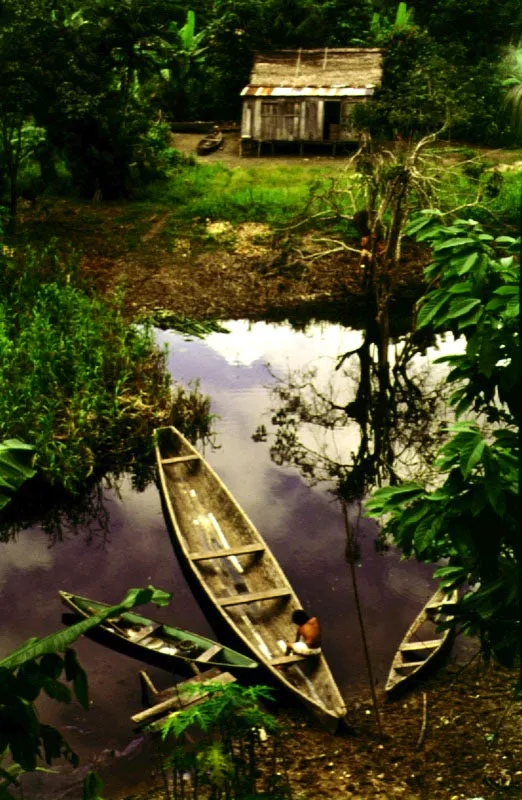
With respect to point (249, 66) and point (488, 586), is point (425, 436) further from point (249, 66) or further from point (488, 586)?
point (249, 66)

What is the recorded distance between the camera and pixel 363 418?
14.8 metres

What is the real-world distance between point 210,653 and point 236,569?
64.9 inches

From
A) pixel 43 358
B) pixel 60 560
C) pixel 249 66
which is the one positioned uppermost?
pixel 249 66

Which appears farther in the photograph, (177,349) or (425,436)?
(177,349)

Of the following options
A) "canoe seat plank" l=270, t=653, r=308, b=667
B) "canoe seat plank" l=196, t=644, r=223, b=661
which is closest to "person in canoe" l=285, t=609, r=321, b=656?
"canoe seat plank" l=270, t=653, r=308, b=667

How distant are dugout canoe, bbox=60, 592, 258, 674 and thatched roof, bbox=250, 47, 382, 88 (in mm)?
18962

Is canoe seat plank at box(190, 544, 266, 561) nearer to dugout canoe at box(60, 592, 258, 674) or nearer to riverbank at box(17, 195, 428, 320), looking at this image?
dugout canoe at box(60, 592, 258, 674)

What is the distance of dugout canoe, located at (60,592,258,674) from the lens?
889 cm

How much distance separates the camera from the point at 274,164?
24.7 m

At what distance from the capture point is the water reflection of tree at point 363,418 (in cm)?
1335

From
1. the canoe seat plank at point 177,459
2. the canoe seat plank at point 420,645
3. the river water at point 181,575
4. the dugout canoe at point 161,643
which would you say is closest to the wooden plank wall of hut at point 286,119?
the river water at point 181,575

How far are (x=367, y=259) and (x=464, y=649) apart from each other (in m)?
8.77

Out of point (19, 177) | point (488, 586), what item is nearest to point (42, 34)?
point (19, 177)

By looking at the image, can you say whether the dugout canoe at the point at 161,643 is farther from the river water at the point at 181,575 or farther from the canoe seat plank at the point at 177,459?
the canoe seat plank at the point at 177,459
